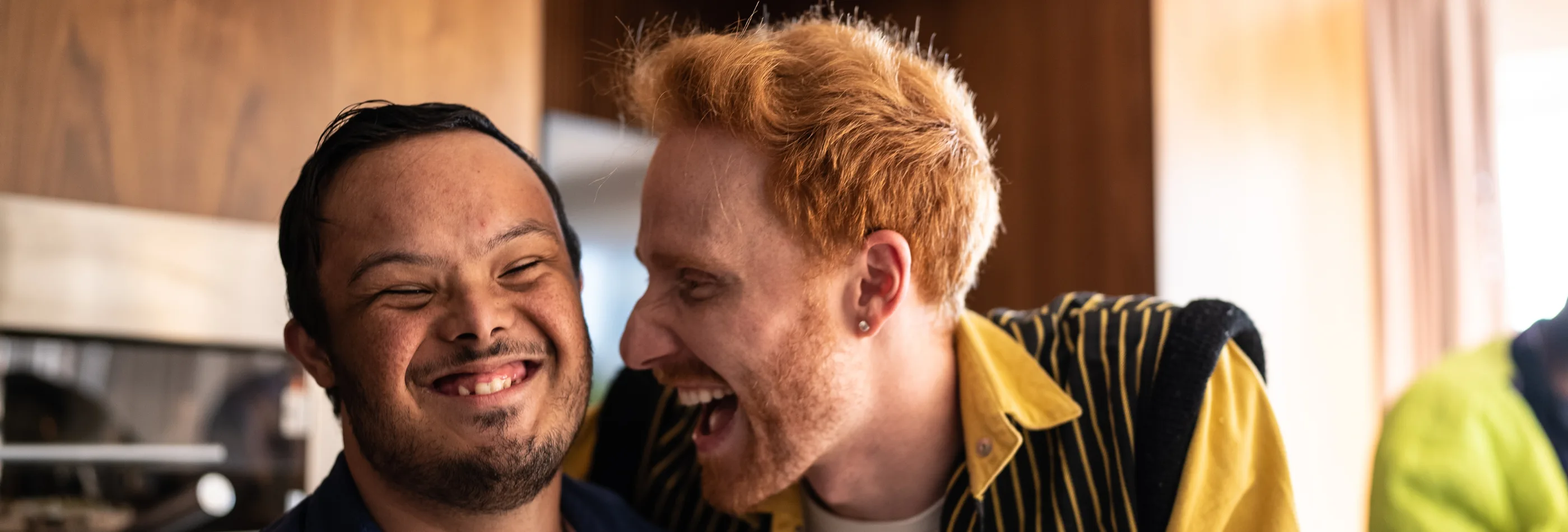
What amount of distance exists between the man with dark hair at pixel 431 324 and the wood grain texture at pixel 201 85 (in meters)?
0.90

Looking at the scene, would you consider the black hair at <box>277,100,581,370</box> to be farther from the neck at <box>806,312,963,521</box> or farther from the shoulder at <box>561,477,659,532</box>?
the neck at <box>806,312,963,521</box>

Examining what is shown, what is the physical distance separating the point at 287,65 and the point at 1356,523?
2790mm

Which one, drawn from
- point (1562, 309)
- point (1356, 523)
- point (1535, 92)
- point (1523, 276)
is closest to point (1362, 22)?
point (1535, 92)

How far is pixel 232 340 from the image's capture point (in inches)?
84.4

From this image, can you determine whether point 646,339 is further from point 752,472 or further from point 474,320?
point 474,320

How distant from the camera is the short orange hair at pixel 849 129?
1494mm

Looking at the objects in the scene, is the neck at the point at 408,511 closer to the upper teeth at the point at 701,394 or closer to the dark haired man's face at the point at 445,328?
the dark haired man's face at the point at 445,328

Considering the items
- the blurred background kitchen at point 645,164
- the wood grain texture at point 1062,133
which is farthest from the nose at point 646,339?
the wood grain texture at point 1062,133

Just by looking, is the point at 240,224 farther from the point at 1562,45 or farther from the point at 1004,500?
the point at 1562,45

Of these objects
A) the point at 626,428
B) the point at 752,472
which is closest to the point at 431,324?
the point at 752,472

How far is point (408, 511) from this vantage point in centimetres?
129

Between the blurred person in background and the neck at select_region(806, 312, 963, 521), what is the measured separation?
0.75 metres

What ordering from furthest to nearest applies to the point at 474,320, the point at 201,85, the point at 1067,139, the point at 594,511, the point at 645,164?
1. the point at 645,164
2. the point at 1067,139
3. the point at 201,85
4. the point at 594,511
5. the point at 474,320

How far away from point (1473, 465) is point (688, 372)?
932mm
